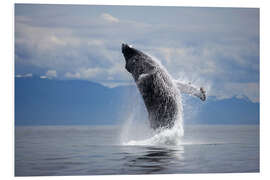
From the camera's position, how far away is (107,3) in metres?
15.2

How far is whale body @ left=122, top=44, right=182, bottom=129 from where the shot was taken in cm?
1494

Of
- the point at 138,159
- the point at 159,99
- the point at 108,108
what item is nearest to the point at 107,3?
the point at 159,99

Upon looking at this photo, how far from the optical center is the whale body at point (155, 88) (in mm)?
14938

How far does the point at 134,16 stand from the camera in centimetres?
1561

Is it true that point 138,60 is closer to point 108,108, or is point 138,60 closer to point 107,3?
point 107,3

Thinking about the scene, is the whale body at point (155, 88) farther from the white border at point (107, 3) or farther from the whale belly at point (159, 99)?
the white border at point (107, 3)

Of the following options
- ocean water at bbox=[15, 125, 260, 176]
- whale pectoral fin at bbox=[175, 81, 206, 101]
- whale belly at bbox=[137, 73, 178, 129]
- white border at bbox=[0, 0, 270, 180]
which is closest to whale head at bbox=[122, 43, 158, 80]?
whale belly at bbox=[137, 73, 178, 129]

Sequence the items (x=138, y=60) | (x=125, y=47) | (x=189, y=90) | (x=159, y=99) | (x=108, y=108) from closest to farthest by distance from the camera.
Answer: (x=125, y=47), (x=138, y=60), (x=159, y=99), (x=189, y=90), (x=108, y=108)

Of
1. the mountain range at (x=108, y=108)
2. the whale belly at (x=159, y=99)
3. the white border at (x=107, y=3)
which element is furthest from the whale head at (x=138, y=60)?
the white border at (x=107, y=3)

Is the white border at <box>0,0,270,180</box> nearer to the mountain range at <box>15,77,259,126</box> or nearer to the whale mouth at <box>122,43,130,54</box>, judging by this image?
the mountain range at <box>15,77,259,126</box>

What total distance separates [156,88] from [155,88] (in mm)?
34

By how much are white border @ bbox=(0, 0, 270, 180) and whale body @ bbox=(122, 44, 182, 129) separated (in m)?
1.94
